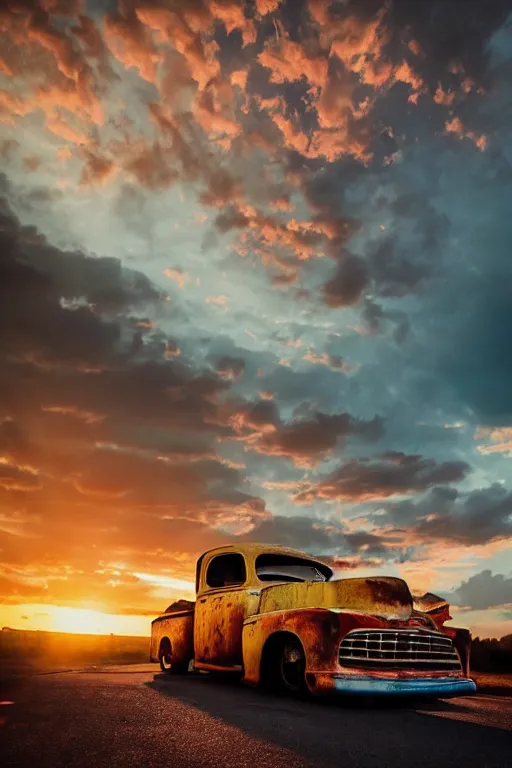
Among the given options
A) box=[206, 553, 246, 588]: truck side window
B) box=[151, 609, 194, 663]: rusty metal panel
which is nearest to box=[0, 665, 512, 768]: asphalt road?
box=[206, 553, 246, 588]: truck side window

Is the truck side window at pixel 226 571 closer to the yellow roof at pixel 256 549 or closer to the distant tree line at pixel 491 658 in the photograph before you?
the yellow roof at pixel 256 549

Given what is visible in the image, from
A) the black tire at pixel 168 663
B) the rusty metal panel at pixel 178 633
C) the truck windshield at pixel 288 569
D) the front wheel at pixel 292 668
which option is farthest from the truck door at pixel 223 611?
the front wheel at pixel 292 668

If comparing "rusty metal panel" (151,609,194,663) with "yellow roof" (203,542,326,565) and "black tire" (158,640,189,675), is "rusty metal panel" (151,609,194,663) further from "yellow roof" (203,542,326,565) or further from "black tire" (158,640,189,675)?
"yellow roof" (203,542,326,565)

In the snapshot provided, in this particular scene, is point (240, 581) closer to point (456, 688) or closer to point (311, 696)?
point (311, 696)

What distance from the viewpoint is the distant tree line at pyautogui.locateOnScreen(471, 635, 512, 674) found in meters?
12.1

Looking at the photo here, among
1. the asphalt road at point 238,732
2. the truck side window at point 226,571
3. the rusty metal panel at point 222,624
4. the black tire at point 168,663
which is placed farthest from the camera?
the black tire at point 168,663

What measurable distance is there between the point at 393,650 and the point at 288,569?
3082 millimetres

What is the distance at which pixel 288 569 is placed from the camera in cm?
787

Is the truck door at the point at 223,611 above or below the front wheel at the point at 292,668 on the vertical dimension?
above

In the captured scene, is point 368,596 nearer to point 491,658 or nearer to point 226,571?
point 226,571

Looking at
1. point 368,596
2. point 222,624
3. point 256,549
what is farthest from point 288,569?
point 368,596

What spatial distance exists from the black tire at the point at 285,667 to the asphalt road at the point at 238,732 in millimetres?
201

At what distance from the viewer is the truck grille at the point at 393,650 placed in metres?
4.77

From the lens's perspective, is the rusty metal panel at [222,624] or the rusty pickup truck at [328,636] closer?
the rusty pickup truck at [328,636]
